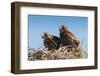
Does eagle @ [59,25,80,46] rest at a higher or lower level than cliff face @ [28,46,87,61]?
higher

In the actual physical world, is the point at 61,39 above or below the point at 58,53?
above

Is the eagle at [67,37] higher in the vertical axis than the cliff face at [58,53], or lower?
higher

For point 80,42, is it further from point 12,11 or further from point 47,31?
point 12,11

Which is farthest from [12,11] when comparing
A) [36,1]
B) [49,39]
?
[49,39]
